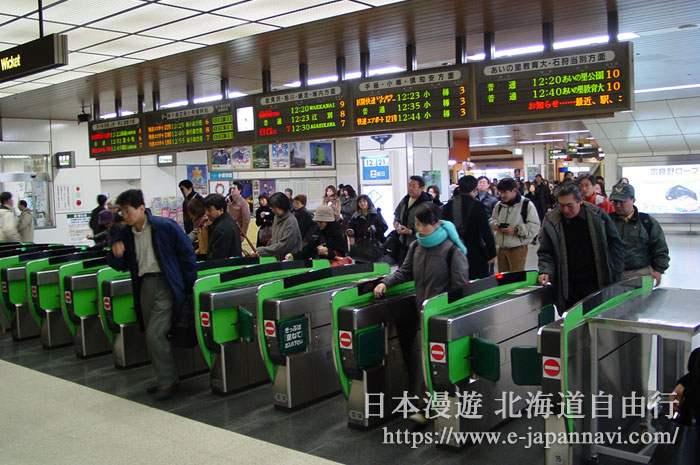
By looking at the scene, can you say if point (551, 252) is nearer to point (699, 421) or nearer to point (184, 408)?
point (699, 421)

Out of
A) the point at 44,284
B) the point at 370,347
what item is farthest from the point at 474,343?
the point at 44,284

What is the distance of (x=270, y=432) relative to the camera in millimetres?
4152

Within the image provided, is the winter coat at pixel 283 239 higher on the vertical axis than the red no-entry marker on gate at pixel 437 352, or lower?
higher

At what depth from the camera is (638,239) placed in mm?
5031

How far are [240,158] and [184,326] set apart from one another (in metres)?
12.0

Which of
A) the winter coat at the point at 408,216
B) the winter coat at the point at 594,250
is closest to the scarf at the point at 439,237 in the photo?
the winter coat at the point at 594,250

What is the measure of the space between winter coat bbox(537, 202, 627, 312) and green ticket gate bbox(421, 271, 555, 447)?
24 centimetres

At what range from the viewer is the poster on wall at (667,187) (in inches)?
621

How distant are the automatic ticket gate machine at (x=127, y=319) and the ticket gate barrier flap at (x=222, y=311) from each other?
498mm

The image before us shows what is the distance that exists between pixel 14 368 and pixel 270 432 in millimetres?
3111

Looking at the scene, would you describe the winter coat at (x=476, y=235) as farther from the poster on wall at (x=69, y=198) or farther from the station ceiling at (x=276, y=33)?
the poster on wall at (x=69, y=198)

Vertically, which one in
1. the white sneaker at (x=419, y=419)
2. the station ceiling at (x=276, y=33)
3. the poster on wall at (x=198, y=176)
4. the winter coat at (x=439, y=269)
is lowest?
the white sneaker at (x=419, y=419)

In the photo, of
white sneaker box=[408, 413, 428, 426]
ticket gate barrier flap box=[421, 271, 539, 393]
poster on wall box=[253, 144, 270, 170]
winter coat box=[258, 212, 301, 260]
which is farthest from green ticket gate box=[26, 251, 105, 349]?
poster on wall box=[253, 144, 270, 170]

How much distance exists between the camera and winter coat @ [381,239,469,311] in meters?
4.07
